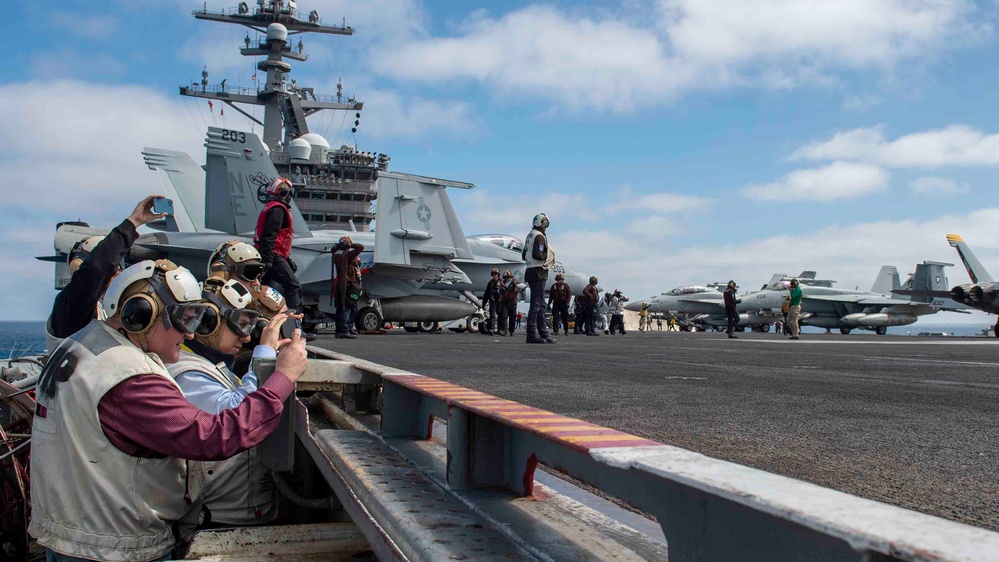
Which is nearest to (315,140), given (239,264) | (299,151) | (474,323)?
(299,151)

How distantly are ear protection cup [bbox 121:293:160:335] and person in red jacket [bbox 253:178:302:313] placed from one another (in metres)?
6.11

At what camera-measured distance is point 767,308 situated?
37219 millimetres

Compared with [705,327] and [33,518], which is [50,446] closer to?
[33,518]

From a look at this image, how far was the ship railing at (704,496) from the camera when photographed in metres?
0.70

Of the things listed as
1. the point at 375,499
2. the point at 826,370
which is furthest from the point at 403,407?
the point at 826,370

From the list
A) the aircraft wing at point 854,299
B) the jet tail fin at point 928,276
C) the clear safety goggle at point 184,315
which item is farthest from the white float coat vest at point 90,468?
the jet tail fin at point 928,276

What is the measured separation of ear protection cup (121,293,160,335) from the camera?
2.38m

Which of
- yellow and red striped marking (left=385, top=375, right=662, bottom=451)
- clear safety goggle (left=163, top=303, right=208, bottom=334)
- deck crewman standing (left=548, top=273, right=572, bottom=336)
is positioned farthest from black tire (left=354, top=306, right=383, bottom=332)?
yellow and red striped marking (left=385, top=375, right=662, bottom=451)

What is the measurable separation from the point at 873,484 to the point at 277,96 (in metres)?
43.3

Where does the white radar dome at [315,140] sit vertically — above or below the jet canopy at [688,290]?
above

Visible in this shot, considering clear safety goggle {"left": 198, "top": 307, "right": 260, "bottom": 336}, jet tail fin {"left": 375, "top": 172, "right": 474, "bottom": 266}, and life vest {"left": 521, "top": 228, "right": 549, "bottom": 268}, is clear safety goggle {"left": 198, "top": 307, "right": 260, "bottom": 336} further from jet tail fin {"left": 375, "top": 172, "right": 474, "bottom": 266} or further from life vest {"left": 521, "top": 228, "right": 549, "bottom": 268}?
jet tail fin {"left": 375, "top": 172, "right": 474, "bottom": 266}

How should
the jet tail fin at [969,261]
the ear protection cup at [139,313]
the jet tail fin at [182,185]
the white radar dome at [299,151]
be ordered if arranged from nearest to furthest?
the ear protection cup at [139,313], the jet tail fin at [182,185], the jet tail fin at [969,261], the white radar dome at [299,151]

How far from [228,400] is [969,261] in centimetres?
3547

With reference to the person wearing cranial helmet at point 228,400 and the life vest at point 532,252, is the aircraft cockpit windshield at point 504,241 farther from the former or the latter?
the person wearing cranial helmet at point 228,400
